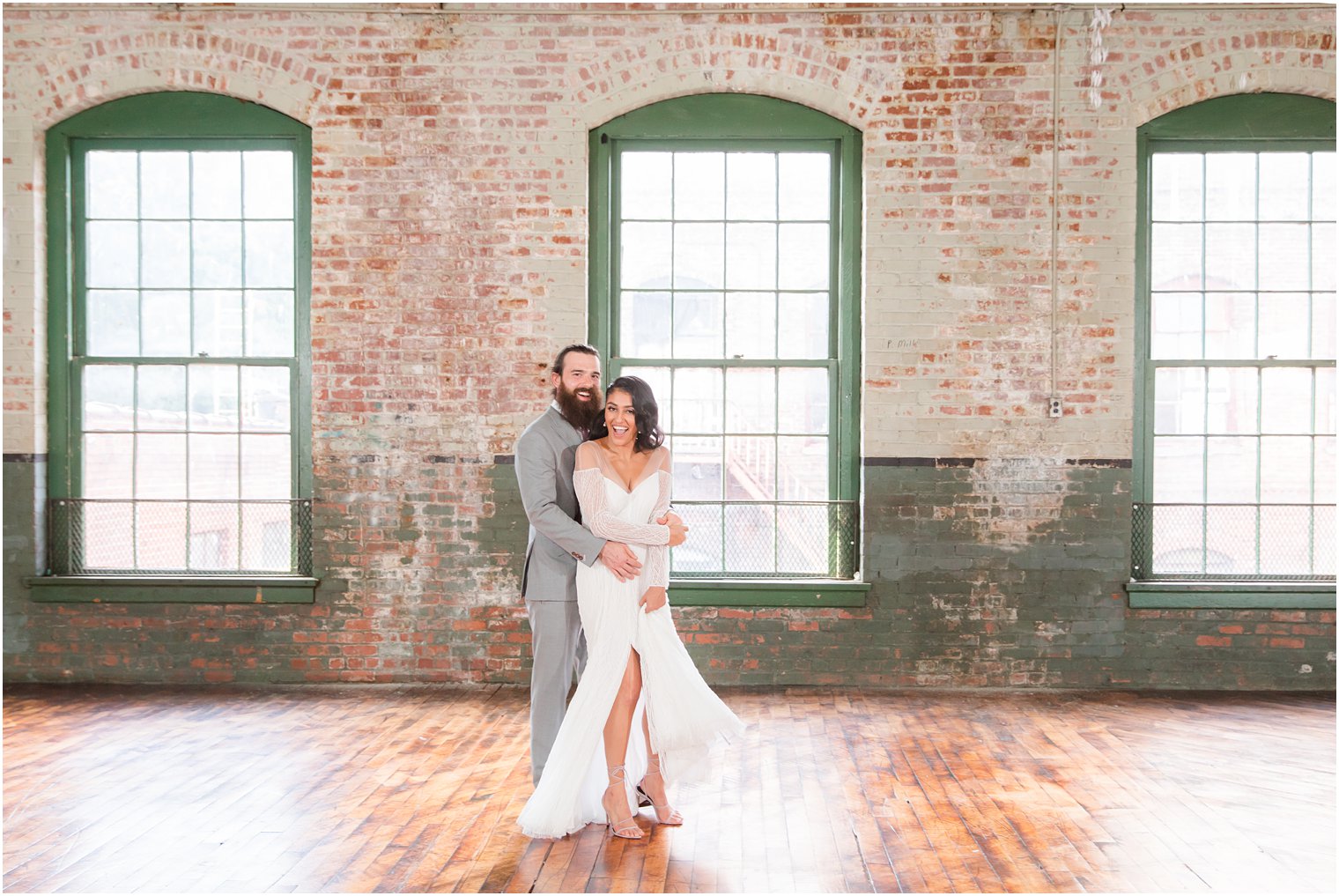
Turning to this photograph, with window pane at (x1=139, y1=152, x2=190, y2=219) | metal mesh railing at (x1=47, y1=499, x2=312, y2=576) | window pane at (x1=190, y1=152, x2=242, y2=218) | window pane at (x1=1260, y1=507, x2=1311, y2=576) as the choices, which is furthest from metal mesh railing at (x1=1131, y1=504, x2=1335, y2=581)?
window pane at (x1=139, y1=152, x2=190, y2=219)

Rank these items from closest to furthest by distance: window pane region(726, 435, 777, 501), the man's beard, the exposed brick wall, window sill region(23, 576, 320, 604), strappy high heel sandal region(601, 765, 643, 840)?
strappy high heel sandal region(601, 765, 643, 840) < the man's beard < the exposed brick wall < window sill region(23, 576, 320, 604) < window pane region(726, 435, 777, 501)

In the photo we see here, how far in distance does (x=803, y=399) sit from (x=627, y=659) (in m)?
2.52

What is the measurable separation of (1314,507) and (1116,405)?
126cm

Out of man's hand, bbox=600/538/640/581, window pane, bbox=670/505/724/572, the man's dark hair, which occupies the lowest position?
window pane, bbox=670/505/724/572

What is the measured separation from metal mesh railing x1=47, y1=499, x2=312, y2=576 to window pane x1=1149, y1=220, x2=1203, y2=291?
498 cm

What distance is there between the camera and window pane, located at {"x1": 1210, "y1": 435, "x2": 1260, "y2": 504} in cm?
533

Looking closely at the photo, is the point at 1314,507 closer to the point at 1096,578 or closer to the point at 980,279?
the point at 1096,578

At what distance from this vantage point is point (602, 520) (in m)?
3.25

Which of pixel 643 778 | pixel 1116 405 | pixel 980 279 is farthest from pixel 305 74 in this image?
pixel 1116 405

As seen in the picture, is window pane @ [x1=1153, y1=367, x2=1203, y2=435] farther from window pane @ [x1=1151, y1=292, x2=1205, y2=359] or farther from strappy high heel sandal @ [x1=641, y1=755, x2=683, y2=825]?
strappy high heel sandal @ [x1=641, y1=755, x2=683, y2=825]

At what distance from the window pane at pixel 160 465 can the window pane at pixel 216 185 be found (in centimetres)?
128

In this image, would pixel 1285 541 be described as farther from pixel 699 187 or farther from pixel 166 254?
pixel 166 254

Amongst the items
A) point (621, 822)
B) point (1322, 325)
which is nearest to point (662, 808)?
point (621, 822)

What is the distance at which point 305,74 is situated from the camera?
5.25m
